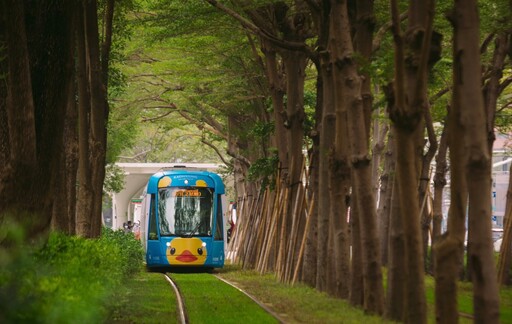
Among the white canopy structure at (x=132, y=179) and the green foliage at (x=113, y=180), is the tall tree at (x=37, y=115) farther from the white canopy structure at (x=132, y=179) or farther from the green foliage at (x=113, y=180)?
the white canopy structure at (x=132, y=179)

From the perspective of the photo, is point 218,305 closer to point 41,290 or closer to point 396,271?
point 396,271

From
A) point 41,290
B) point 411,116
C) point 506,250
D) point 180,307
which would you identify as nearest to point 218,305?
point 180,307

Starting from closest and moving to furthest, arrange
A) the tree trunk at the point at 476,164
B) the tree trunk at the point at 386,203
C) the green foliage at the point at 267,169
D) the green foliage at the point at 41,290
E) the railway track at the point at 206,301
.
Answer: the green foliage at the point at 41,290 < the tree trunk at the point at 476,164 < the railway track at the point at 206,301 < the tree trunk at the point at 386,203 < the green foliage at the point at 267,169

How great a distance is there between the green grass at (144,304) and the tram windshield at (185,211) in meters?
8.24

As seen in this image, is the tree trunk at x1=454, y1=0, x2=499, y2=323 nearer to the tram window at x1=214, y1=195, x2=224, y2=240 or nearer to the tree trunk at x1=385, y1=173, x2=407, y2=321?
the tree trunk at x1=385, y1=173, x2=407, y2=321

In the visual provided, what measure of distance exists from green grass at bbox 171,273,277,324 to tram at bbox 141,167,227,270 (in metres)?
7.24

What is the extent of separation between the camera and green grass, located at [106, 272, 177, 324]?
17.6 meters

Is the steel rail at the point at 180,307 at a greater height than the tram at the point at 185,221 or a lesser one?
lesser

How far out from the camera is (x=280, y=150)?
107 feet

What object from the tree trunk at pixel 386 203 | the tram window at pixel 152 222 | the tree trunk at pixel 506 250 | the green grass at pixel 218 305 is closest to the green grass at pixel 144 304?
the green grass at pixel 218 305

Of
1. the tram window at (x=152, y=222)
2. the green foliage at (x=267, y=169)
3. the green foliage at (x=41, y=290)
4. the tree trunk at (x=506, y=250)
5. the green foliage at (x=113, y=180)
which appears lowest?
the green foliage at (x=41, y=290)

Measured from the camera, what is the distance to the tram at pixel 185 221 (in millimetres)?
37594

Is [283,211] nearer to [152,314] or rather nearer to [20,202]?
[152,314]

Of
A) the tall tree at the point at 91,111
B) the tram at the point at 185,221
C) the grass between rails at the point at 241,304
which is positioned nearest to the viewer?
the grass between rails at the point at 241,304
